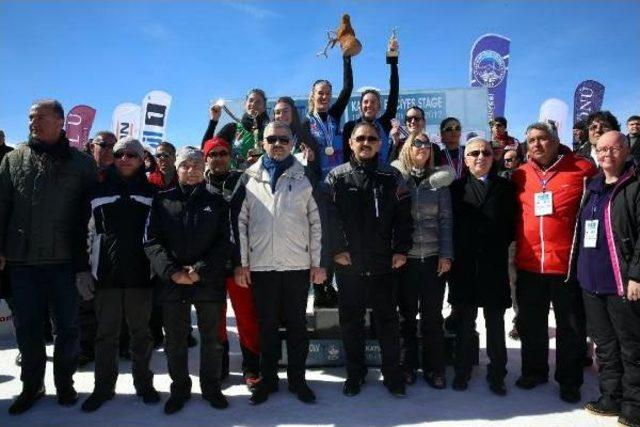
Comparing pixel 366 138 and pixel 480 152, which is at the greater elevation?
pixel 366 138

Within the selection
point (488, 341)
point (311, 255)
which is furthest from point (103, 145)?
point (488, 341)

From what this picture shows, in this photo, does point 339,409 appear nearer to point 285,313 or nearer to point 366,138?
point 285,313

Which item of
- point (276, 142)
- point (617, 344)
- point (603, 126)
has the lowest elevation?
point (617, 344)

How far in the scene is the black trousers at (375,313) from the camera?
146 inches

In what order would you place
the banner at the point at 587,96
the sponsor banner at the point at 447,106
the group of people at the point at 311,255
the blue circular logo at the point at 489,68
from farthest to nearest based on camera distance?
1. the blue circular logo at the point at 489,68
2. the banner at the point at 587,96
3. the sponsor banner at the point at 447,106
4. the group of people at the point at 311,255

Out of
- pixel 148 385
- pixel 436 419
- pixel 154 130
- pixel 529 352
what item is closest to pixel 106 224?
pixel 148 385

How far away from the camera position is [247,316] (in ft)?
13.2

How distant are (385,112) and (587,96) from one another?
13.4 m

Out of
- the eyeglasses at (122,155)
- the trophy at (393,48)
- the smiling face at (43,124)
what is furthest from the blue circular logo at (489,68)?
the smiling face at (43,124)

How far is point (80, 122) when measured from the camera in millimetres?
15961

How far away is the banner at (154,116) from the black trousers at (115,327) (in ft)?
44.5

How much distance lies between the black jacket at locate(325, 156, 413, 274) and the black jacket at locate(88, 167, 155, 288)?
5.17ft

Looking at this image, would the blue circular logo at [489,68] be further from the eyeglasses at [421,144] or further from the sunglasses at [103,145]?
the sunglasses at [103,145]

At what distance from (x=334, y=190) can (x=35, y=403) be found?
3119mm
